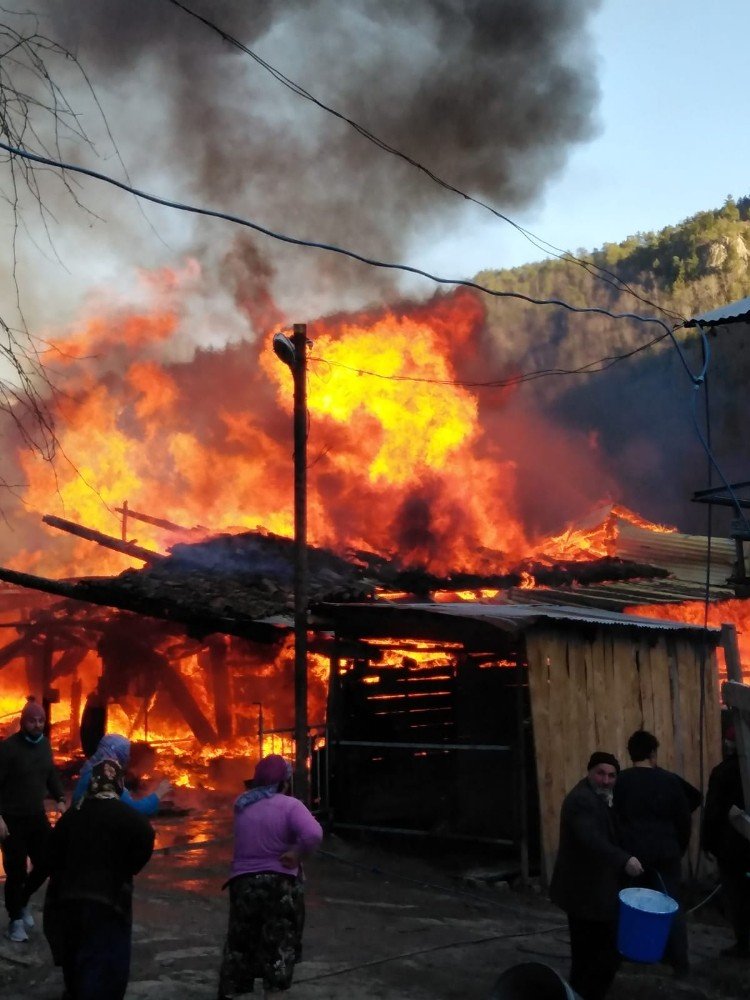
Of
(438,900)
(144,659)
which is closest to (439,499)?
(144,659)

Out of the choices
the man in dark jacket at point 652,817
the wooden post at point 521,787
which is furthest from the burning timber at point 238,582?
the man in dark jacket at point 652,817

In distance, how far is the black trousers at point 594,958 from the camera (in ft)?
19.4

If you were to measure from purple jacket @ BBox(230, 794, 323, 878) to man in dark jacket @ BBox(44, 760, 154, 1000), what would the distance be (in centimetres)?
65

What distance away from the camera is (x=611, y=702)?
1092 cm

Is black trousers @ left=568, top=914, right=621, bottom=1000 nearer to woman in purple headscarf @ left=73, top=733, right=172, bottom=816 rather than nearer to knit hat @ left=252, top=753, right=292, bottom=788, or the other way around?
knit hat @ left=252, top=753, right=292, bottom=788

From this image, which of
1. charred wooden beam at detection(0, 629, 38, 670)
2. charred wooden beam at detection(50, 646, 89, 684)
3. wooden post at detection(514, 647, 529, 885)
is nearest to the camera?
wooden post at detection(514, 647, 529, 885)

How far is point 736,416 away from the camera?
44.3 m

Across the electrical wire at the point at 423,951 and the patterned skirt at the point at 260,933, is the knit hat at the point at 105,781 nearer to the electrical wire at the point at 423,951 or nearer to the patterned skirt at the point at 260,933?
the patterned skirt at the point at 260,933

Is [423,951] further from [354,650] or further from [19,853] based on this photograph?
[354,650]

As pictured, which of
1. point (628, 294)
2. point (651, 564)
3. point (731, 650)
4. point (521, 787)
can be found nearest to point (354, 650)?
point (521, 787)

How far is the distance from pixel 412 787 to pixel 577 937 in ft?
22.8

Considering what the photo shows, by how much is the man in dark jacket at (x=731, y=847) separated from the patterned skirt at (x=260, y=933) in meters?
3.98

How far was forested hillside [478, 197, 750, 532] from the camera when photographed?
44.8m

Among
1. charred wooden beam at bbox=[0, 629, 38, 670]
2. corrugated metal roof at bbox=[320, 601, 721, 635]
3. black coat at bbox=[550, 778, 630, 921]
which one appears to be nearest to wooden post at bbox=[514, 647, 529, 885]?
corrugated metal roof at bbox=[320, 601, 721, 635]
